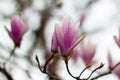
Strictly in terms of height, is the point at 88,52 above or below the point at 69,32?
below

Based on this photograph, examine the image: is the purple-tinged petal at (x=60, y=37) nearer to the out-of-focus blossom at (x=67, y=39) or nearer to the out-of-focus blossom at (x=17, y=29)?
the out-of-focus blossom at (x=67, y=39)

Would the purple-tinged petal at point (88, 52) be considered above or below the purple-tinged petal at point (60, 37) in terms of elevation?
below

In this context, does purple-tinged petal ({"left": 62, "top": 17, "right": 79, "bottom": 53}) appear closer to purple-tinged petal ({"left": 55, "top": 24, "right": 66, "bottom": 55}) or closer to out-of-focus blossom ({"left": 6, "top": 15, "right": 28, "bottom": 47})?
purple-tinged petal ({"left": 55, "top": 24, "right": 66, "bottom": 55})

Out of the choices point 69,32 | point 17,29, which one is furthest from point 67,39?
point 17,29

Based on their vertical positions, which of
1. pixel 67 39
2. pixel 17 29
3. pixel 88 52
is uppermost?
pixel 67 39

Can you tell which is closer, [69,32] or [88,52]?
[69,32]

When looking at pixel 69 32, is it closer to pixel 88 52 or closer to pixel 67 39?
pixel 67 39

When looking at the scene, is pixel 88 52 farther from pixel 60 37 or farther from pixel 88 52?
pixel 60 37

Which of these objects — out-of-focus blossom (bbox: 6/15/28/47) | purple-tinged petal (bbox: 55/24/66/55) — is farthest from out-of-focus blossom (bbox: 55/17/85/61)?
out-of-focus blossom (bbox: 6/15/28/47)

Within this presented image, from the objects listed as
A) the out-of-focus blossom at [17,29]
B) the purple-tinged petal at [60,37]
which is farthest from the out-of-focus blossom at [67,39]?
the out-of-focus blossom at [17,29]
